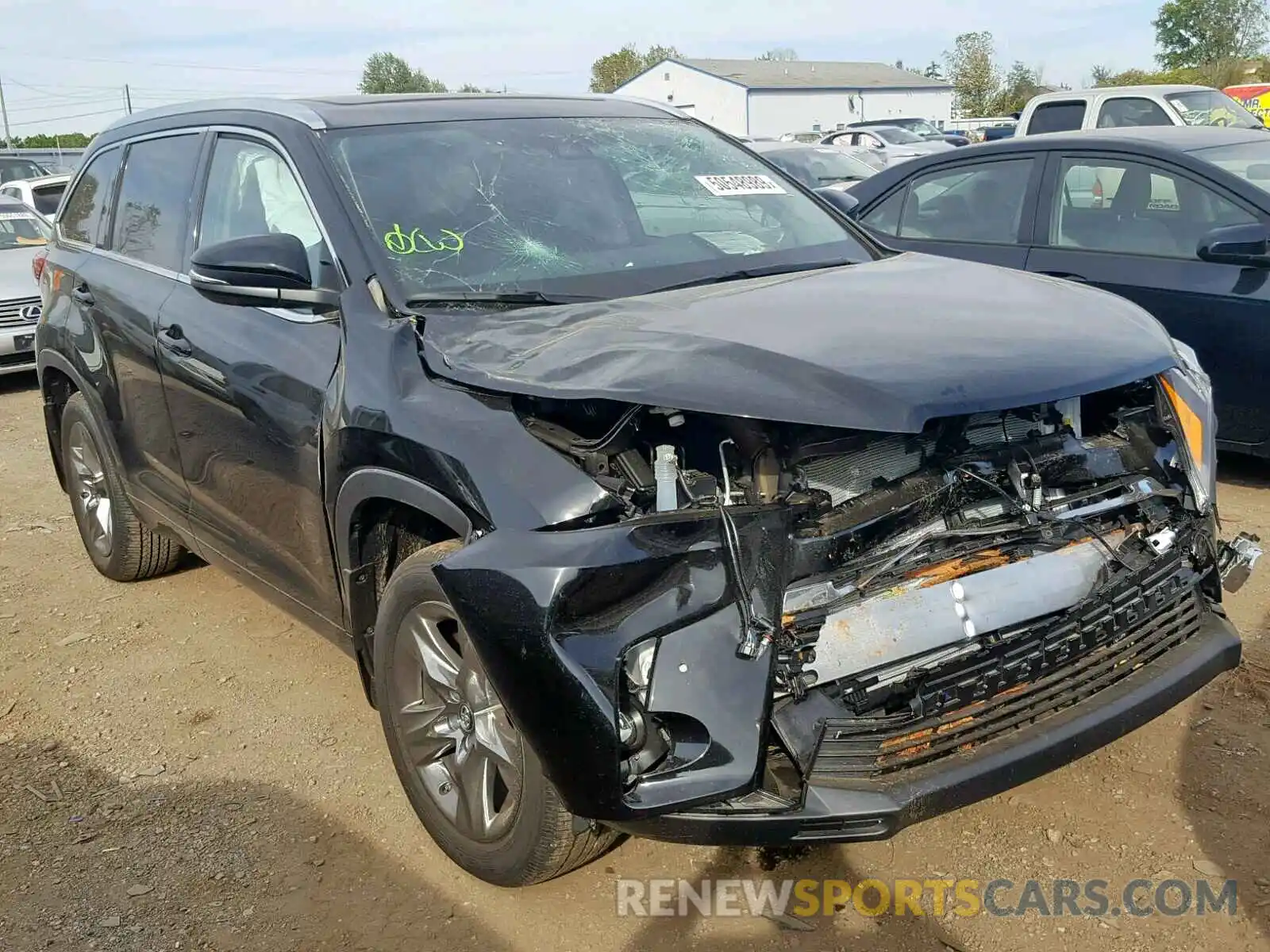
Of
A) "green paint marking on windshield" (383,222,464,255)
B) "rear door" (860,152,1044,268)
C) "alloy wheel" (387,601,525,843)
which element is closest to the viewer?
"alloy wheel" (387,601,525,843)

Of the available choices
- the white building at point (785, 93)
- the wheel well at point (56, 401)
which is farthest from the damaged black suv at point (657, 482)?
the white building at point (785, 93)

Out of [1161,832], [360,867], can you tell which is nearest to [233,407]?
[360,867]

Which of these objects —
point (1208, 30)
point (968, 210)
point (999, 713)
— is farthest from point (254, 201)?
point (1208, 30)

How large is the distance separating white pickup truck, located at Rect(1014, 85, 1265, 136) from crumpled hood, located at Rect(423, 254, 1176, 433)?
370 inches

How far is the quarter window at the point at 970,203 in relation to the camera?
5.73 metres

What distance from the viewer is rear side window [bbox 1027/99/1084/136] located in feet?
37.7

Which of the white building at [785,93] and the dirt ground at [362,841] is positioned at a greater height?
the white building at [785,93]

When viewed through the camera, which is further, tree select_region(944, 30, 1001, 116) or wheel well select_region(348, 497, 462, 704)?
tree select_region(944, 30, 1001, 116)

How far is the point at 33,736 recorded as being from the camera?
12.1ft

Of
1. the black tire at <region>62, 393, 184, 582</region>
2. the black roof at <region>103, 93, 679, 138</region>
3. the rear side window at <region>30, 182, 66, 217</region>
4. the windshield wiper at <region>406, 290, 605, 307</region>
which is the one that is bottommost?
the black tire at <region>62, 393, 184, 582</region>

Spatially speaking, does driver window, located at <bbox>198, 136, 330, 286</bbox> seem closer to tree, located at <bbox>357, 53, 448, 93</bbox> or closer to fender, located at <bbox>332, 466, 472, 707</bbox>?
fender, located at <bbox>332, 466, 472, 707</bbox>

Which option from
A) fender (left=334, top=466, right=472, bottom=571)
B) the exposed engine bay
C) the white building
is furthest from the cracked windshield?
the white building

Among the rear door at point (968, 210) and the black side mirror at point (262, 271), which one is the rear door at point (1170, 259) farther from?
the black side mirror at point (262, 271)

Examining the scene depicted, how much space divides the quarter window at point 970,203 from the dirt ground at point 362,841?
2416mm
